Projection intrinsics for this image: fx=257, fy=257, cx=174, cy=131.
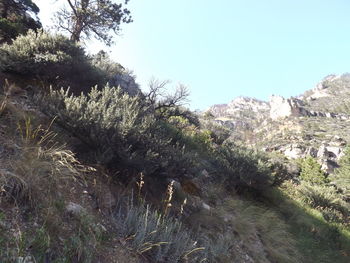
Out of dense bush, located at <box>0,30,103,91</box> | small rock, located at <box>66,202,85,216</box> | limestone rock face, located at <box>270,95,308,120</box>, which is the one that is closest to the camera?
small rock, located at <box>66,202,85,216</box>

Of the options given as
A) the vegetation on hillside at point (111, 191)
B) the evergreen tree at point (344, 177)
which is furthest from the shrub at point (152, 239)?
the evergreen tree at point (344, 177)

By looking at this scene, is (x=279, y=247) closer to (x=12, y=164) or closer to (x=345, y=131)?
(x=12, y=164)

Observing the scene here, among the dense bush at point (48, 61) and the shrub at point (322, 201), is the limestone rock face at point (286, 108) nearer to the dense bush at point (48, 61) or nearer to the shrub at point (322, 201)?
the shrub at point (322, 201)

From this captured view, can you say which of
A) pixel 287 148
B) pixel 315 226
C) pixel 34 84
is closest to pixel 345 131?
pixel 287 148

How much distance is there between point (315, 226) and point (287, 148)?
170 feet

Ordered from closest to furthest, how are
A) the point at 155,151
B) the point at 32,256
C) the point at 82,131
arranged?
the point at 32,256, the point at 82,131, the point at 155,151

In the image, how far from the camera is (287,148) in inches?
2105

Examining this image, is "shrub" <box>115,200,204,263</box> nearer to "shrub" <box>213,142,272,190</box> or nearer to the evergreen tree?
"shrub" <box>213,142,272,190</box>

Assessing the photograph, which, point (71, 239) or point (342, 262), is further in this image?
point (342, 262)

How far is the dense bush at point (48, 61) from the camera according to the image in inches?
211

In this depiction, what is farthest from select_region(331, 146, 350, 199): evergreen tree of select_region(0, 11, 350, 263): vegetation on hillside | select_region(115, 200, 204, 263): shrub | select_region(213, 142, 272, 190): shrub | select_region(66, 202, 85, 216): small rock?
select_region(66, 202, 85, 216): small rock

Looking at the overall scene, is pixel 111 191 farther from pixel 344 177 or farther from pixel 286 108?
pixel 286 108

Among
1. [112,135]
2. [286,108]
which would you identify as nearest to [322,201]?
[112,135]

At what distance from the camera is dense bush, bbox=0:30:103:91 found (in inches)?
211
